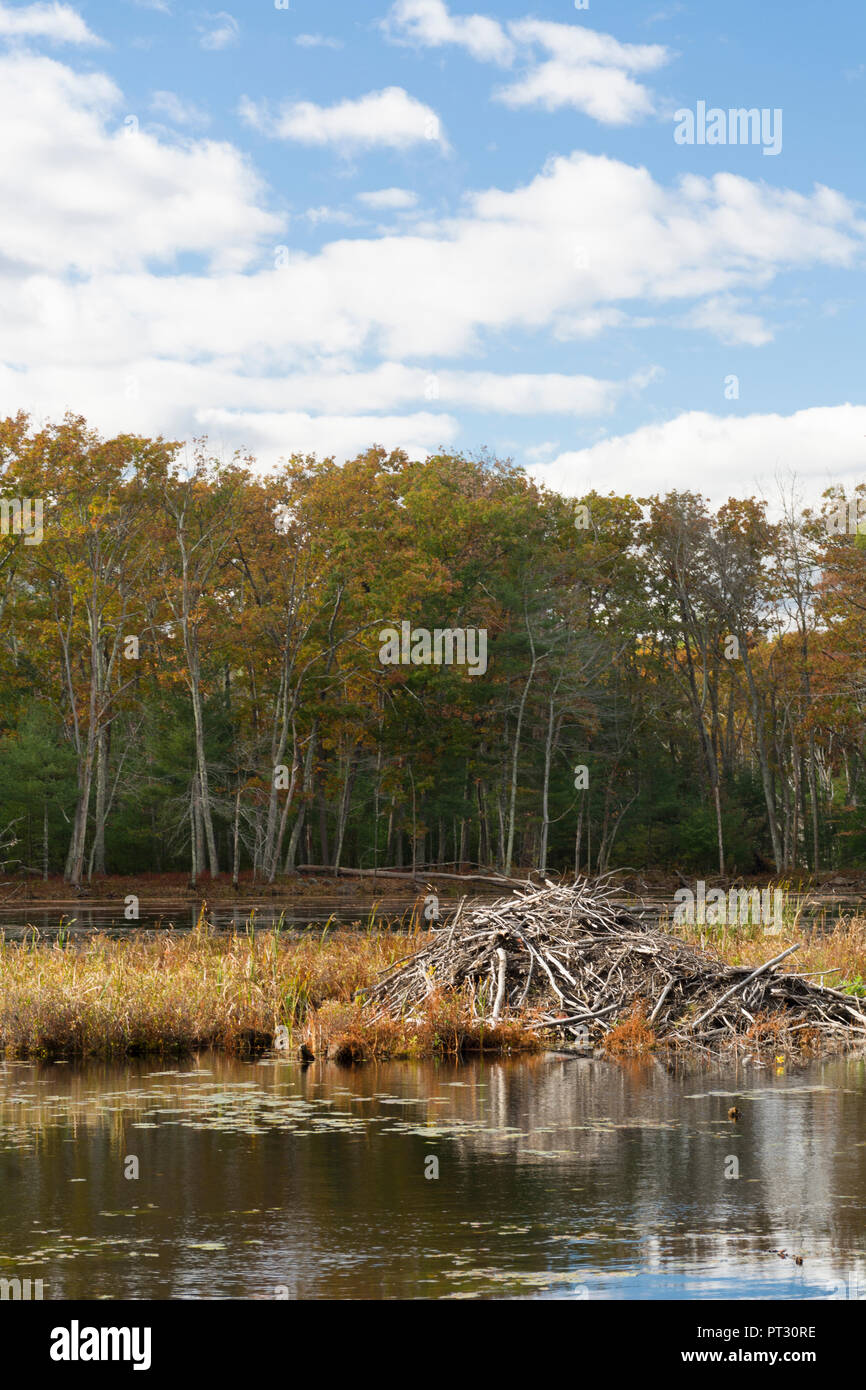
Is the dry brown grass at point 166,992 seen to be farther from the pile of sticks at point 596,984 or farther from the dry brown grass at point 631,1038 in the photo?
the dry brown grass at point 631,1038

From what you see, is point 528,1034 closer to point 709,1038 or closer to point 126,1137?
point 709,1038

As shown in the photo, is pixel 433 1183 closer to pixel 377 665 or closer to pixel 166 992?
pixel 166 992

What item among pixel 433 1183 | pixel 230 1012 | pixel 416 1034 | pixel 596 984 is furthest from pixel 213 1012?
pixel 433 1183

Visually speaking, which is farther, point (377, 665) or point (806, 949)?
point (377, 665)

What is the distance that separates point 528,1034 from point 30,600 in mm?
54365

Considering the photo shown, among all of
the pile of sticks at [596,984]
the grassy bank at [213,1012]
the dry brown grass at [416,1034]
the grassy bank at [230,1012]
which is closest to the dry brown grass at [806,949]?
the pile of sticks at [596,984]

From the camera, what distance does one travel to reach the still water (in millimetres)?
8078

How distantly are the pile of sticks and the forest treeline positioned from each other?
1427 inches

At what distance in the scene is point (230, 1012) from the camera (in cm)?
1789

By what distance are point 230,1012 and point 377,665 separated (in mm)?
44570

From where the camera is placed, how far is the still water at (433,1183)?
26.5 ft

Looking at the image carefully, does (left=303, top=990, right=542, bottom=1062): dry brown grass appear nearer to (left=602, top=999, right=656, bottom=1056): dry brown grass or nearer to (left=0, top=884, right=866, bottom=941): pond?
(left=602, top=999, right=656, bottom=1056): dry brown grass

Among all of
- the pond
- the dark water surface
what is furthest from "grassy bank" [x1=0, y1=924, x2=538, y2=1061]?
the pond

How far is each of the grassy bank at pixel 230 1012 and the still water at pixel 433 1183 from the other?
3.31 ft
